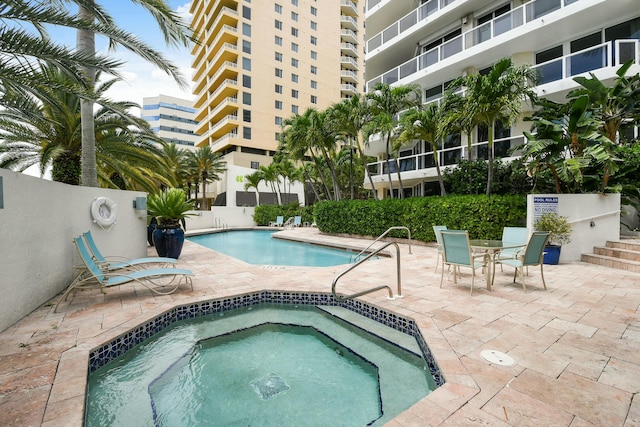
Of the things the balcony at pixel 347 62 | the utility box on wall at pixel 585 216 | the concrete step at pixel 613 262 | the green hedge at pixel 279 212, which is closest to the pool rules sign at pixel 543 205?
the utility box on wall at pixel 585 216

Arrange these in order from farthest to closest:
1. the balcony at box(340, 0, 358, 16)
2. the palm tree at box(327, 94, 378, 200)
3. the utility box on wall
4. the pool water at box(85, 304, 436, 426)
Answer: the balcony at box(340, 0, 358, 16), the palm tree at box(327, 94, 378, 200), the utility box on wall, the pool water at box(85, 304, 436, 426)

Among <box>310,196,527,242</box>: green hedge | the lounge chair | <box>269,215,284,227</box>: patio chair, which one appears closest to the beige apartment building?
<box>269,215,284,227</box>: patio chair

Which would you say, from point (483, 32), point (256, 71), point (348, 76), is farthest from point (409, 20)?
point (348, 76)

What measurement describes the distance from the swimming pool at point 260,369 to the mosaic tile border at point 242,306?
0.05 feet

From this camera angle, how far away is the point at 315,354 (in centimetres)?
389

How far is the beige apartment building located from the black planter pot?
2350 centimetres

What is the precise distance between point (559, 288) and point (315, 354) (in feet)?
16.3

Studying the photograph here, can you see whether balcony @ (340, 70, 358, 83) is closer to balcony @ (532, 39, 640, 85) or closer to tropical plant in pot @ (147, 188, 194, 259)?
balcony @ (532, 39, 640, 85)

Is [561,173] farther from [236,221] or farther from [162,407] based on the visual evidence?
[236,221]

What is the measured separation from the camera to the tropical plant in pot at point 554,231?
8.09 metres

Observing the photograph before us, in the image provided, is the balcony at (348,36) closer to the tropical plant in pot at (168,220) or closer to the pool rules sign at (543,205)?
the tropical plant in pot at (168,220)

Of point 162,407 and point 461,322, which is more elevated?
point 461,322

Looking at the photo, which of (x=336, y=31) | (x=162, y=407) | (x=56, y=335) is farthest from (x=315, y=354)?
(x=336, y=31)

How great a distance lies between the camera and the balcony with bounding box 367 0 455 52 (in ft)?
54.1
